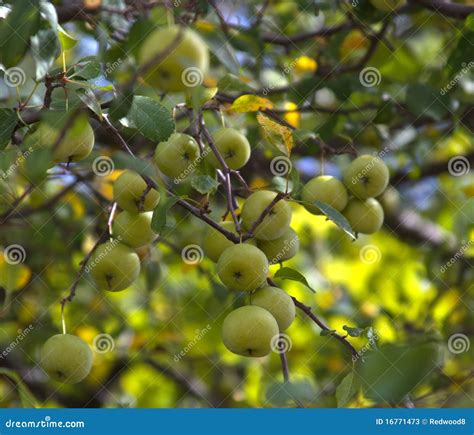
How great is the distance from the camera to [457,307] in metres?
3.06

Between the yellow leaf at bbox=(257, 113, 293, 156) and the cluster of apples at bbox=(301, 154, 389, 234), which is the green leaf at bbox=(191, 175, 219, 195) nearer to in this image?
the yellow leaf at bbox=(257, 113, 293, 156)

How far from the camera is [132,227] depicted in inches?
74.0

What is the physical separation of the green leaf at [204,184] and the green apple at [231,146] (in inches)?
7.2

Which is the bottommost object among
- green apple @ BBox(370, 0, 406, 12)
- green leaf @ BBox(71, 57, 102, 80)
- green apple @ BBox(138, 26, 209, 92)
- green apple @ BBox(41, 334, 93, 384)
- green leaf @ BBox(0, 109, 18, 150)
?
green apple @ BBox(41, 334, 93, 384)

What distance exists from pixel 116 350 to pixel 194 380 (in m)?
0.45

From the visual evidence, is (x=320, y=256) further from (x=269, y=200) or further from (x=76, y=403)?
(x=269, y=200)

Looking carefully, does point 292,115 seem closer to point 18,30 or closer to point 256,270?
point 256,270

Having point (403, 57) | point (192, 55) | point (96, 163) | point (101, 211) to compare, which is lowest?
point (101, 211)

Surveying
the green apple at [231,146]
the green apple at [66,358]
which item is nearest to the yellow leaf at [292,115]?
the green apple at [231,146]

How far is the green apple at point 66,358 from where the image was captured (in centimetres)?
179

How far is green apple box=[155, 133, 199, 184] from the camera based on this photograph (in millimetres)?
1829

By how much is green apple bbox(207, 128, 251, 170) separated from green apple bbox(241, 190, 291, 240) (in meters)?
0.18

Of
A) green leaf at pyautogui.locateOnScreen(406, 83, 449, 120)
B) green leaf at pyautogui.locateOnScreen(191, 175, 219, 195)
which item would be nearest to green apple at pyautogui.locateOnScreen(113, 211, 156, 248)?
green leaf at pyautogui.locateOnScreen(191, 175, 219, 195)

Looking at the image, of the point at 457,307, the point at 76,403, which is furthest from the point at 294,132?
the point at 76,403
